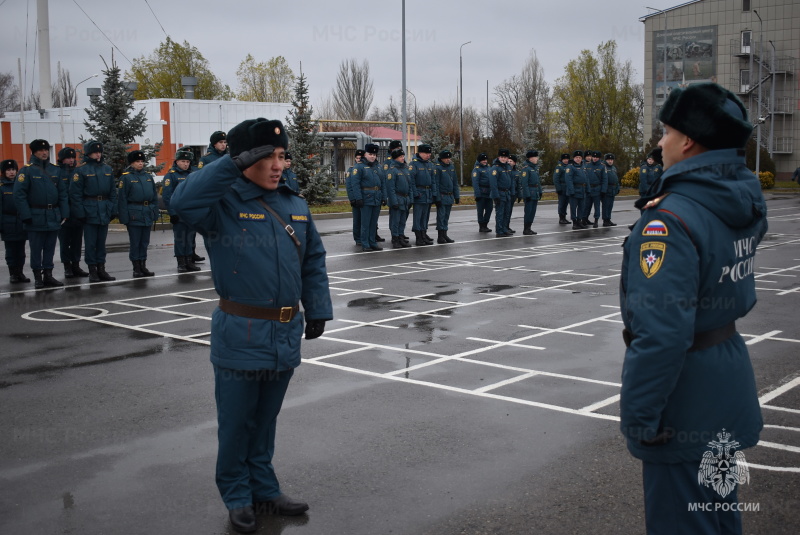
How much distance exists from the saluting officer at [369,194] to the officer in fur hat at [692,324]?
1572cm

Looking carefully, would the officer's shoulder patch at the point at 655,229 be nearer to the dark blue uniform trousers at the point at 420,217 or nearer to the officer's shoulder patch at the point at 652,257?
the officer's shoulder patch at the point at 652,257

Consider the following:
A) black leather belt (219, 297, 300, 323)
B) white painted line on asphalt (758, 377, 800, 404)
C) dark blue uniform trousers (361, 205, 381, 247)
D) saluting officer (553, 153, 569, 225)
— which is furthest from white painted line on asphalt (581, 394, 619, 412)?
saluting officer (553, 153, 569, 225)

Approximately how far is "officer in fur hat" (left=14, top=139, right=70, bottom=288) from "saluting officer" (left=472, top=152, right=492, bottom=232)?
12.1 metres

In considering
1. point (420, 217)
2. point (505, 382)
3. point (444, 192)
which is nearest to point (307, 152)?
point (444, 192)

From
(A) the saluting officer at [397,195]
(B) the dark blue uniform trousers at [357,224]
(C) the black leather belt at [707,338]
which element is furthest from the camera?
(A) the saluting officer at [397,195]

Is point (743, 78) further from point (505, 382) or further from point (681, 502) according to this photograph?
point (681, 502)

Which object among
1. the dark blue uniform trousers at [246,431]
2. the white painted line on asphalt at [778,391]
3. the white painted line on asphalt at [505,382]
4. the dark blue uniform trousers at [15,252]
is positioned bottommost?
the white painted line on asphalt at [778,391]

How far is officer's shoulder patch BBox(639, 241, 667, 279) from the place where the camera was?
3.13 metres

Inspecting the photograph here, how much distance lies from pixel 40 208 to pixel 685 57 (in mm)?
66415

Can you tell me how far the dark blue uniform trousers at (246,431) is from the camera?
462 cm

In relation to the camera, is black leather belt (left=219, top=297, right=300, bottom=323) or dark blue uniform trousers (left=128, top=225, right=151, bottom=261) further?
dark blue uniform trousers (left=128, top=225, right=151, bottom=261)

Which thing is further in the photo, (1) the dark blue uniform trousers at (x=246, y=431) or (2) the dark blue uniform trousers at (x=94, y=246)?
(2) the dark blue uniform trousers at (x=94, y=246)

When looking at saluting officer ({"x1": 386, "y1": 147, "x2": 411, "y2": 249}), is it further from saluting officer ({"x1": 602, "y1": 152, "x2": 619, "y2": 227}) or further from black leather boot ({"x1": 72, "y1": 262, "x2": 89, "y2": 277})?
saluting officer ({"x1": 602, "y1": 152, "x2": 619, "y2": 227})

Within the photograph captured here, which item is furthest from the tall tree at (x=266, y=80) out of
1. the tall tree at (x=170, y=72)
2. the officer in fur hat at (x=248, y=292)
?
the officer in fur hat at (x=248, y=292)
